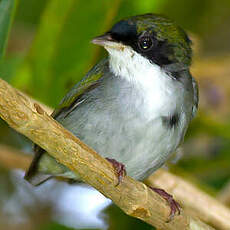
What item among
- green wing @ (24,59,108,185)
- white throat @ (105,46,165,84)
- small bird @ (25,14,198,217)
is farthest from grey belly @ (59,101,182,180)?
white throat @ (105,46,165,84)

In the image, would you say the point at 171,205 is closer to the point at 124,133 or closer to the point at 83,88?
the point at 124,133

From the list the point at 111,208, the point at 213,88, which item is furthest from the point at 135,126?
the point at 213,88

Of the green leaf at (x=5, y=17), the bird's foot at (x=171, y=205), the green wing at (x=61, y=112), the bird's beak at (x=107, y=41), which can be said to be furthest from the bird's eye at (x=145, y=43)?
→ the bird's foot at (x=171, y=205)

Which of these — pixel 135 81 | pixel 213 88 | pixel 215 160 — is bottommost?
pixel 215 160

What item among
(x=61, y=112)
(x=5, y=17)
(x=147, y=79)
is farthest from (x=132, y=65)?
(x=5, y=17)

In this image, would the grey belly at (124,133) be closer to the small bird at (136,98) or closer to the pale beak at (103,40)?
the small bird at (136,98)

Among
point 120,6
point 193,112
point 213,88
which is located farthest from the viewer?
point 213,88

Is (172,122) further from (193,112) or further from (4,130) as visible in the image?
(4,130)
